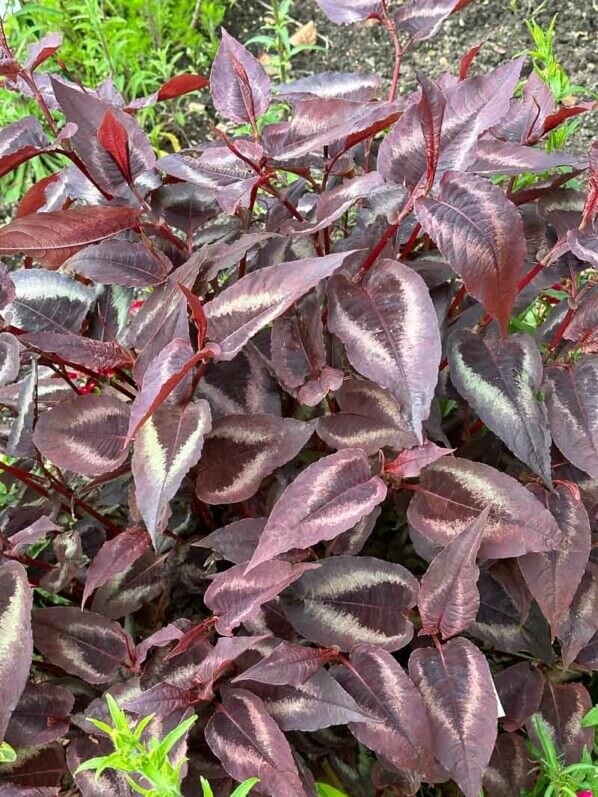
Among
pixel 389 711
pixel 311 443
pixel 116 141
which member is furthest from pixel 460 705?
pixel 116 141

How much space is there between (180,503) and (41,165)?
2049 mm

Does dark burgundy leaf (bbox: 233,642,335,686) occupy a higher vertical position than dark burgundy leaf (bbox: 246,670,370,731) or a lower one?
higher

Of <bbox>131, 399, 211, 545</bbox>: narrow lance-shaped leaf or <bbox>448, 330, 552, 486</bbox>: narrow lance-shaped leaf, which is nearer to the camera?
<bbox>131, 399, 211, 545</bbox>: narrow lance-shaped leaf

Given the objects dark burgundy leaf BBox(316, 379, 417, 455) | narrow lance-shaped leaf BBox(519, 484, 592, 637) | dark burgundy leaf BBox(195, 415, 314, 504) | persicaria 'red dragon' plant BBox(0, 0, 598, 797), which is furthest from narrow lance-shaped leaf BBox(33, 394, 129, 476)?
narrow lance-shaped leaf BBox(519, 484, 592, 637)

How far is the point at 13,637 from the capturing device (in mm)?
842

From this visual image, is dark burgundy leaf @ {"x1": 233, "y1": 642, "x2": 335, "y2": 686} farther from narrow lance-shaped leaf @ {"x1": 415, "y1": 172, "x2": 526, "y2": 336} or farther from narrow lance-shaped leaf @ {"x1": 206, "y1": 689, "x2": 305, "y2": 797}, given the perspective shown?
narrow lance-shaped leaf @ {"x1": 415, "y1": 172, "x2": 526, "y2": 336}

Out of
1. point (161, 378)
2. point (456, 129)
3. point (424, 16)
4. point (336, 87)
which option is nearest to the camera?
point (161, 378)

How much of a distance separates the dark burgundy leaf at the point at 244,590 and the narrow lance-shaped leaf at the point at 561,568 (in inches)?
10.3

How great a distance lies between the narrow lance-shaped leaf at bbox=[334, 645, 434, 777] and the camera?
0.84 m

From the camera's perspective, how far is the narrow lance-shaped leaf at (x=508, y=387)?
0.91m

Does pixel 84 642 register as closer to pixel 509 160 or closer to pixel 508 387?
pixel 508 387

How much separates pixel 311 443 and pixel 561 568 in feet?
1.21

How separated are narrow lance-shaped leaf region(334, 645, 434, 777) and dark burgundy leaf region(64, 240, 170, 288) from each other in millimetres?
505

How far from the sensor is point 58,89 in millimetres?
968
